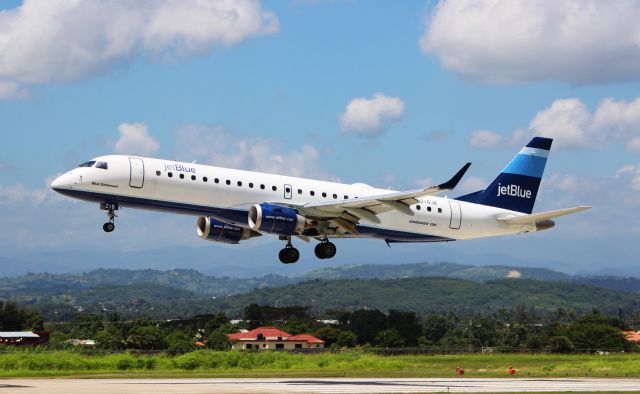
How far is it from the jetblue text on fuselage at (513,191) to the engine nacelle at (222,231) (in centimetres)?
1649

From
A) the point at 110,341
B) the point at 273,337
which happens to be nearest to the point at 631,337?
the point at 273,337

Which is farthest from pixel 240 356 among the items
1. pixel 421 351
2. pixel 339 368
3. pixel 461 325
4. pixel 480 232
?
pixel 461 325

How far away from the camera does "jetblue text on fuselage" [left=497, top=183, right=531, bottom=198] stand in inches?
2704

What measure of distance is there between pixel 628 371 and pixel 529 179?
15.0m

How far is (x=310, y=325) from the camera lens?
486ft

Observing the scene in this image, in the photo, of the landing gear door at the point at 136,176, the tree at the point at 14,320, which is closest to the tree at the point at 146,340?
the tree at the point at 14,320

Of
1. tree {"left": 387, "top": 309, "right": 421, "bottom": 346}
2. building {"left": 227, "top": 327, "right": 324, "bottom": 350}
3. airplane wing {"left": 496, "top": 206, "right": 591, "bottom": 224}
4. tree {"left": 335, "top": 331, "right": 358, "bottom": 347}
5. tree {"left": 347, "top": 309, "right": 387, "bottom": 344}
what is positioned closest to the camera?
airplane wing {"left": 496, "top": 206, "right": 591, "bottom": 224}

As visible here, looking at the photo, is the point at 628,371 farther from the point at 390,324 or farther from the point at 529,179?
the point at 390,324

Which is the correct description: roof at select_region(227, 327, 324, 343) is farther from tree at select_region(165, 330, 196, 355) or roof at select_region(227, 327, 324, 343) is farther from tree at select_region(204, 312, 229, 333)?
tree at select_region(204, 312, 229, 333)

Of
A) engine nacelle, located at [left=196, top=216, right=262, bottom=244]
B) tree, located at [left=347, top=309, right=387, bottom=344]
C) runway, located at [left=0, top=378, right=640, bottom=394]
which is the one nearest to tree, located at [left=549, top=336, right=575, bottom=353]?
tree, located at [left=347, top=309, right=387, bottom=344]

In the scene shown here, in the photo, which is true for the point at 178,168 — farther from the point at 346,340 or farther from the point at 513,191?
the point at 346,340

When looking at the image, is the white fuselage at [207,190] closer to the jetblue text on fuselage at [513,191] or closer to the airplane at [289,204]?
the airplane at [289,204]

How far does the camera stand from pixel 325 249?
62469 millimetres

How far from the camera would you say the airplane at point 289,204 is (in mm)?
56000
